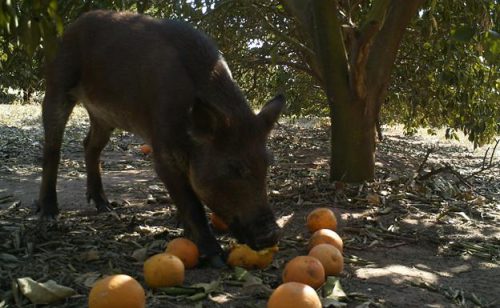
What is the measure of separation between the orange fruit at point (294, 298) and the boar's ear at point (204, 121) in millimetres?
1524

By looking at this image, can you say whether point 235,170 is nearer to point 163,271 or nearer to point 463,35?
point 163,271

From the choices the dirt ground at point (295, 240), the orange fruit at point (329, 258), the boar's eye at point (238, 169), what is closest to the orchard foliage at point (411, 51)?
the dirt ground at point (295, 240)

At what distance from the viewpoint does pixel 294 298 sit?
2.85 m

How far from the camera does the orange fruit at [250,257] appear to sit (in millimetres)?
3865

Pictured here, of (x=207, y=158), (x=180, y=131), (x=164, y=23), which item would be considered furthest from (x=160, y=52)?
(x=207, y=158)

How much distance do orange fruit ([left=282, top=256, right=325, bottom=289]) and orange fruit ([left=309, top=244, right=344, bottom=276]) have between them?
260 millimetres

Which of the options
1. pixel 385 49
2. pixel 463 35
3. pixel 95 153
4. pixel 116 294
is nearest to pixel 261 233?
pixel 116 294

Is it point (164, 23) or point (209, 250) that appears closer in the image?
point (209, 250)

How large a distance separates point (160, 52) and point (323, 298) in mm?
2744

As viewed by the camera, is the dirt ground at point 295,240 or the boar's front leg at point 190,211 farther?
the boar's front leg at point 190,211

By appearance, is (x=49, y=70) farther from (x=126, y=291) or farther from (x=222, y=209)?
(x=126, y=291)

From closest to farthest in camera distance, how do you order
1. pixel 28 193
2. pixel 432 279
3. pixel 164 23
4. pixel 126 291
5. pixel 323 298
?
pixel 126 291, pixel 323 298, pixel 432 279, pixel 164 23, pixel 28 193

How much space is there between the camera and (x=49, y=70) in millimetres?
5863

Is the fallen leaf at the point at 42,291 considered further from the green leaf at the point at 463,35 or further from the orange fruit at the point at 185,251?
the green leaf at the point at 463,35
